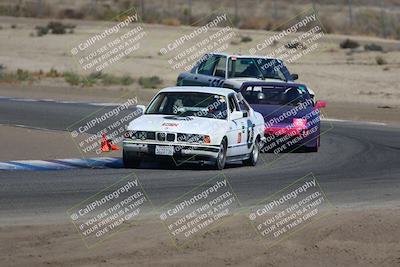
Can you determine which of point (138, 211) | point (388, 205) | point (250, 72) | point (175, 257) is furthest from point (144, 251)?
point (250, 72)

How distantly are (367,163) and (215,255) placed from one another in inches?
386

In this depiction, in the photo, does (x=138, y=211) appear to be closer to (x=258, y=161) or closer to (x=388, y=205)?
(x=388, y=205)

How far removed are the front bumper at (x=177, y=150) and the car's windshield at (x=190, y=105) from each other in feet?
3.19

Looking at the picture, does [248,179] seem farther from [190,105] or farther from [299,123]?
[299,123]

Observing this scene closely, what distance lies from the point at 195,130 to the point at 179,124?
282 mm

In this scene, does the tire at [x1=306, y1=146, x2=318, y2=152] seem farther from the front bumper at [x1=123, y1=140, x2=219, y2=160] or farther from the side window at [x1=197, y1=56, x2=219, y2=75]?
the side window at [x1=197, y1=56, x2=219, y2=75]

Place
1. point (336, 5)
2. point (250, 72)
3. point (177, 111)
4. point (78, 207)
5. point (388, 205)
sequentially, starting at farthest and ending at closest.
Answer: point (336, 5) → point (250, 72) → point (177, 111) → point (388, 205) → point (78, 207)

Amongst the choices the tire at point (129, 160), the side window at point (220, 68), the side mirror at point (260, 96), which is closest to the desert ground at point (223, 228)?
the tire at point (129, 160)

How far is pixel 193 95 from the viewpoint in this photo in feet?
63.2

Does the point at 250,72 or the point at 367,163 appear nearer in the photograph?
the point at 367,163

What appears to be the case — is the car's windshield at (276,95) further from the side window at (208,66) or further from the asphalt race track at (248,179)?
the side window at (208,66)

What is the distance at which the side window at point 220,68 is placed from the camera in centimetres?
2723

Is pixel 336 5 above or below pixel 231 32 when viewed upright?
below

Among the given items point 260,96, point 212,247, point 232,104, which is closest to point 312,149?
point 260,96
